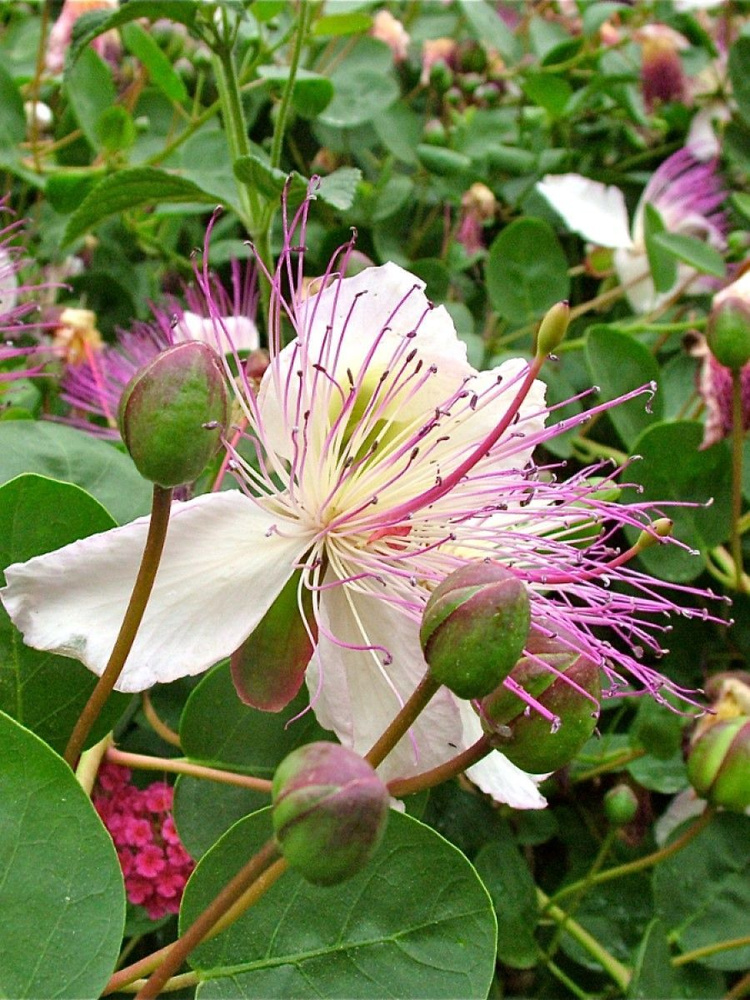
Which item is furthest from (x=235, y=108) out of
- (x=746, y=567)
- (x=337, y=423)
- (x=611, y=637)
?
(x=746, y=567)

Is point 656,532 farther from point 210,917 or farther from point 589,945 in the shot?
point 589,945

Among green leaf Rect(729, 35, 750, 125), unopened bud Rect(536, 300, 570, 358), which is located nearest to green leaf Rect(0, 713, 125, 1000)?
unopened bud Rect(536, 300, 570, 358)

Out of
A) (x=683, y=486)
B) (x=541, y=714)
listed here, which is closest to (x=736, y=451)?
(x=683, y=486)

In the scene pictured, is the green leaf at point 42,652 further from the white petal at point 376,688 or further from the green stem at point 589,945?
the green stem at point 589,945

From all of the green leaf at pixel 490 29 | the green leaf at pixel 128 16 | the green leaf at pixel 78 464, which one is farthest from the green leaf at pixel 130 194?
the green leaf at pixel 490 29

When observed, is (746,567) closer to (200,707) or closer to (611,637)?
(611,637)

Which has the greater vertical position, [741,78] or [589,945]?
[741,78]
